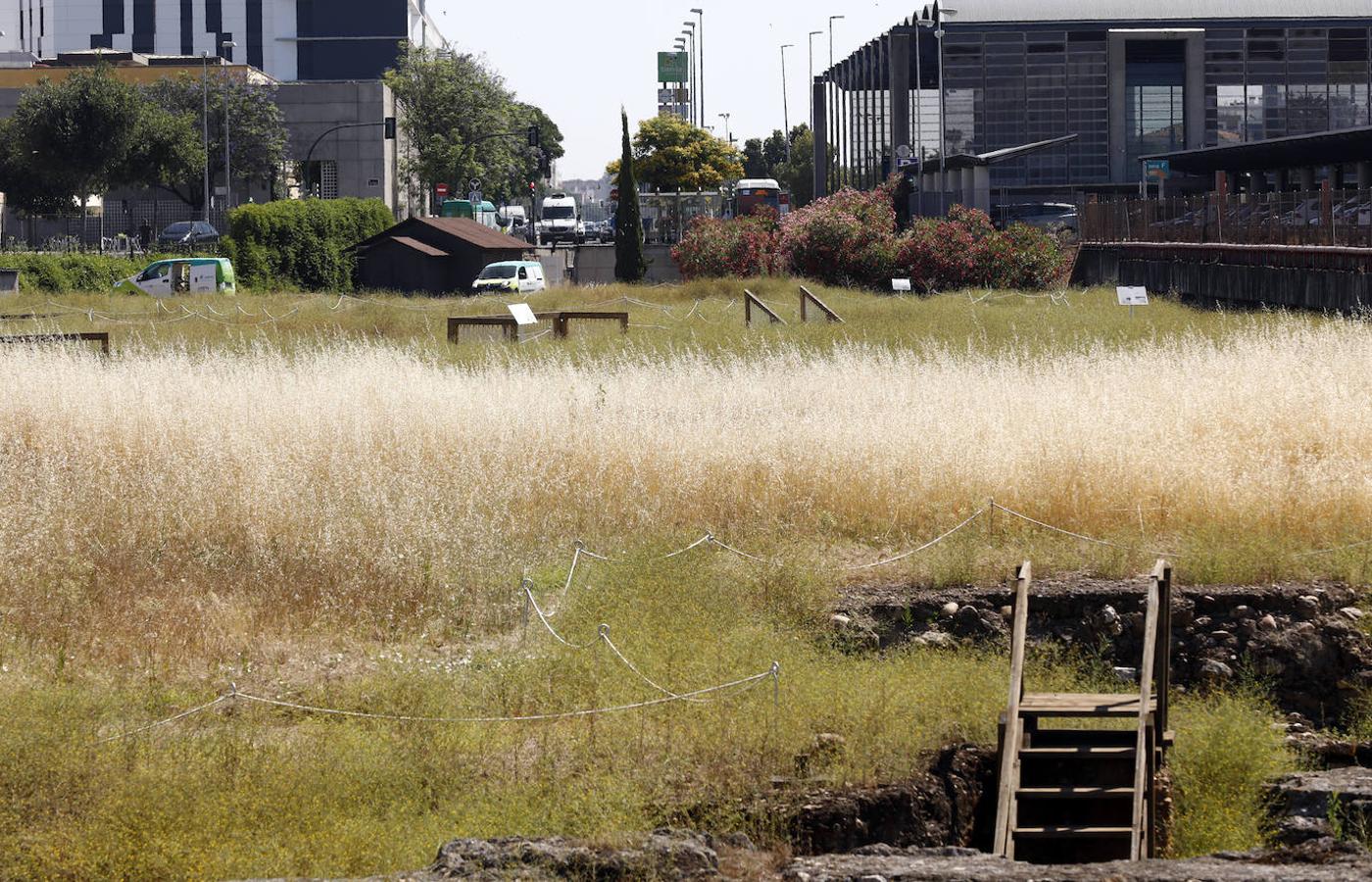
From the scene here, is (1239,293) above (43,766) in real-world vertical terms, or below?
above

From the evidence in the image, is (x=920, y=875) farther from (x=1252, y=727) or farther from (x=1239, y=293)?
(x=1239, y=293)

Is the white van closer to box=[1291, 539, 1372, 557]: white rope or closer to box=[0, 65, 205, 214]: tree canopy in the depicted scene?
box=[0, 65, 205, 214]: tree canopy

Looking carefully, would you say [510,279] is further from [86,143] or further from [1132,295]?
[86,143]

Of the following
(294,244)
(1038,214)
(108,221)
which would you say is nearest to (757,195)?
(1038,214)

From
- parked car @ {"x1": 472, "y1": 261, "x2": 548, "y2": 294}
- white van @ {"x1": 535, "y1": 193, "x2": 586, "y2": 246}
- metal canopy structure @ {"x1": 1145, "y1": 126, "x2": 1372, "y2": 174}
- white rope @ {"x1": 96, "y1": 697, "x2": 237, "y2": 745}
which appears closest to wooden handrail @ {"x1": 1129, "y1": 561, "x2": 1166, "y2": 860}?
white rope @ {"x1": 96, "y1": 697, "x2": 237, "y2": 745}

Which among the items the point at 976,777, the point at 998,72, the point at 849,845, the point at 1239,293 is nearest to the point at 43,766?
the point at 849,845

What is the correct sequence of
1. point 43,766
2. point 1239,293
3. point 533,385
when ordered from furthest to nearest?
1. point 1239,293
2. point 533,385
3. point 43,766

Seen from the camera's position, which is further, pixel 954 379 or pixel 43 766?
pixel 954 379

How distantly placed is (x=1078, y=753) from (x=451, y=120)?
8324 cm

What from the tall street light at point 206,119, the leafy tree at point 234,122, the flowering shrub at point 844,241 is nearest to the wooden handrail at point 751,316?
the flowering shrub at point 844,241

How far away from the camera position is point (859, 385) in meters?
18.9

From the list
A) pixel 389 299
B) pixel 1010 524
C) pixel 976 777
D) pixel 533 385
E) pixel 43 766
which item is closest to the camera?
pixel 43 766

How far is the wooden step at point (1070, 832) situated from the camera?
8516mm

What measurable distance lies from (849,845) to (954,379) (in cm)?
1088
